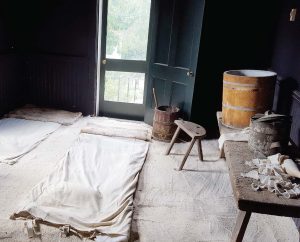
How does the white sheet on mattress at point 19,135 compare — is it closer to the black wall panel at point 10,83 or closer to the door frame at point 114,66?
the black wall panel at point 10,83

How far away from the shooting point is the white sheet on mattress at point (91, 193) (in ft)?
8.56

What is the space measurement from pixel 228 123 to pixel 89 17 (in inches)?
133

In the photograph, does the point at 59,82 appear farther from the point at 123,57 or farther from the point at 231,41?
the point at 231,41

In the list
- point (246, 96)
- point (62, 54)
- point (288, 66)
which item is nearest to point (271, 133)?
point (246, 96)

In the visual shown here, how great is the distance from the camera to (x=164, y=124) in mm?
4699

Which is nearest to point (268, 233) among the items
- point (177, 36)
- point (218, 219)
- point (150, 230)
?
point (218, 219)

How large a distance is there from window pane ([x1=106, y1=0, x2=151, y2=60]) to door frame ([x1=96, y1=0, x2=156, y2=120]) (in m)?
0.08

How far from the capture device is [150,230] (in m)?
2.68

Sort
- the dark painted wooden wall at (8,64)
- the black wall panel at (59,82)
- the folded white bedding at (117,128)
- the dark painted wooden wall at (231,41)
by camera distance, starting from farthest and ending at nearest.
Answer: the black wall panel at (59,82), the dark painted wooden wall at (8,64), the folded white bedding at (117,128), the dark painted wooden wall at (231,41)

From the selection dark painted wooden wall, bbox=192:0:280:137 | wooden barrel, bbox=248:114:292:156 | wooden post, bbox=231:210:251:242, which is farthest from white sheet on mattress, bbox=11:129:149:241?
dark painted wooden wall, bbox=192:0:280:137

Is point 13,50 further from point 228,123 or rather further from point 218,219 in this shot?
point 218,219

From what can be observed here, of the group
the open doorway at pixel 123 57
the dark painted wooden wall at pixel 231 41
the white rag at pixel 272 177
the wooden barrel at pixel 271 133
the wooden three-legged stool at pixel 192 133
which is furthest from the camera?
the open doorway at pixel 123 57

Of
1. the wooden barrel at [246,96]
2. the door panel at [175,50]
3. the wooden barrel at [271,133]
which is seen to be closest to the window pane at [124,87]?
the door panel at [175,50]

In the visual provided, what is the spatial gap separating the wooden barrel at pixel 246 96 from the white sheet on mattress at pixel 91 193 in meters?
1.38
